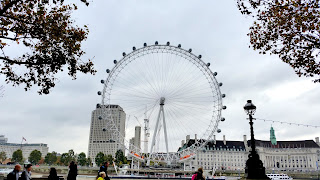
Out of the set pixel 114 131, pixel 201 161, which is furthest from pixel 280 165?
pixel 114 131

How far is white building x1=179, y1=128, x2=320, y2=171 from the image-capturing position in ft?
490

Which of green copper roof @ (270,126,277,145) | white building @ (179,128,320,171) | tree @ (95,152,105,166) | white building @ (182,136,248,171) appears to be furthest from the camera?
green copper roof @ (270,126,277,145)

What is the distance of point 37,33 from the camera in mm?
11891

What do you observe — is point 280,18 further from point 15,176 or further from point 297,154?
point 297,154

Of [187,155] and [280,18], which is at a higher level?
[280,18]

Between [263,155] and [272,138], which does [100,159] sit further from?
[272,138]

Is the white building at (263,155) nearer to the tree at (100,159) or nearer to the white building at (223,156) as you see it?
the white building at (223,156)

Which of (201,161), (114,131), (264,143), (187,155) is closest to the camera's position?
(114,131)

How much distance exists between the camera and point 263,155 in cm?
15225

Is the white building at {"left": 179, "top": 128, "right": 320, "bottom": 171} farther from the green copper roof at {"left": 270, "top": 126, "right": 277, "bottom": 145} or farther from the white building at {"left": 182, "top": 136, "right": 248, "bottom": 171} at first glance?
the green copper roof at {"left": 270, "top": 126, "right": 277, "bottom": 145}

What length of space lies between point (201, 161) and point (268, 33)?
477ft

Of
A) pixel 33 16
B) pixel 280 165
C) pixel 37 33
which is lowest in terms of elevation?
pixel 280 165

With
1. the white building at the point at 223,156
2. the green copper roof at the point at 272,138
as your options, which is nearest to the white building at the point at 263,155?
the white building at the point at 223,156

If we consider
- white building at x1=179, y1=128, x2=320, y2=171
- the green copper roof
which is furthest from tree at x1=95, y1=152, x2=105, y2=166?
the green copper roof
